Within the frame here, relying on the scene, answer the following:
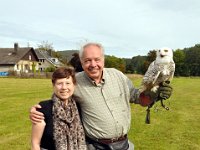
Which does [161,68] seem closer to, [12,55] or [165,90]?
[165,90]

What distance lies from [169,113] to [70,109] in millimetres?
9558

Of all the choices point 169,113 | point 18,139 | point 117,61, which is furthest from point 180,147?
point 117,61

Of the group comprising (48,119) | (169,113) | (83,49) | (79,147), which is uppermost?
(83,49)

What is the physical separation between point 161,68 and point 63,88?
897 mm

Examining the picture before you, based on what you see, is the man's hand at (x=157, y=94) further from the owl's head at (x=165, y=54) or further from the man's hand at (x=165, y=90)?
the owl's head at (x=165, y=54)

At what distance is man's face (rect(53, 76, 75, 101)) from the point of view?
3.00 m

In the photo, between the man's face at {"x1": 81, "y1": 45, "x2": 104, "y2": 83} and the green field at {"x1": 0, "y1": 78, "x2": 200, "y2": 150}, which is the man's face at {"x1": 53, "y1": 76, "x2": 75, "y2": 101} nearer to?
the man's face at {"x1": 81, "y1": 45, "x2": 104, "y2": 83}

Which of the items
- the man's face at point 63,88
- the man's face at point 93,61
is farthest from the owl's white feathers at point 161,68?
the man's face at point 63,88

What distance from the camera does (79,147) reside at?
3.05 m

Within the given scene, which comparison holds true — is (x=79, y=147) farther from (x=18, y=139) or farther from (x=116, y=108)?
(x=18, y=139)

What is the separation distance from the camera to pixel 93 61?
304 cm

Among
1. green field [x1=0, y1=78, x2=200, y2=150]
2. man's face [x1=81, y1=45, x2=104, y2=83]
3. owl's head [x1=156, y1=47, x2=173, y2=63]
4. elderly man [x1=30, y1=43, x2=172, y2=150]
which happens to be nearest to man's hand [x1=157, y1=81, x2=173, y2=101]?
elderly man [x1=30, y1=43, x2=172, y2=150]

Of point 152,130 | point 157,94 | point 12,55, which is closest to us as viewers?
point 157,94

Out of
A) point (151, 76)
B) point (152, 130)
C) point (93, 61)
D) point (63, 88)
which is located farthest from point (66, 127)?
point (152, 130)
